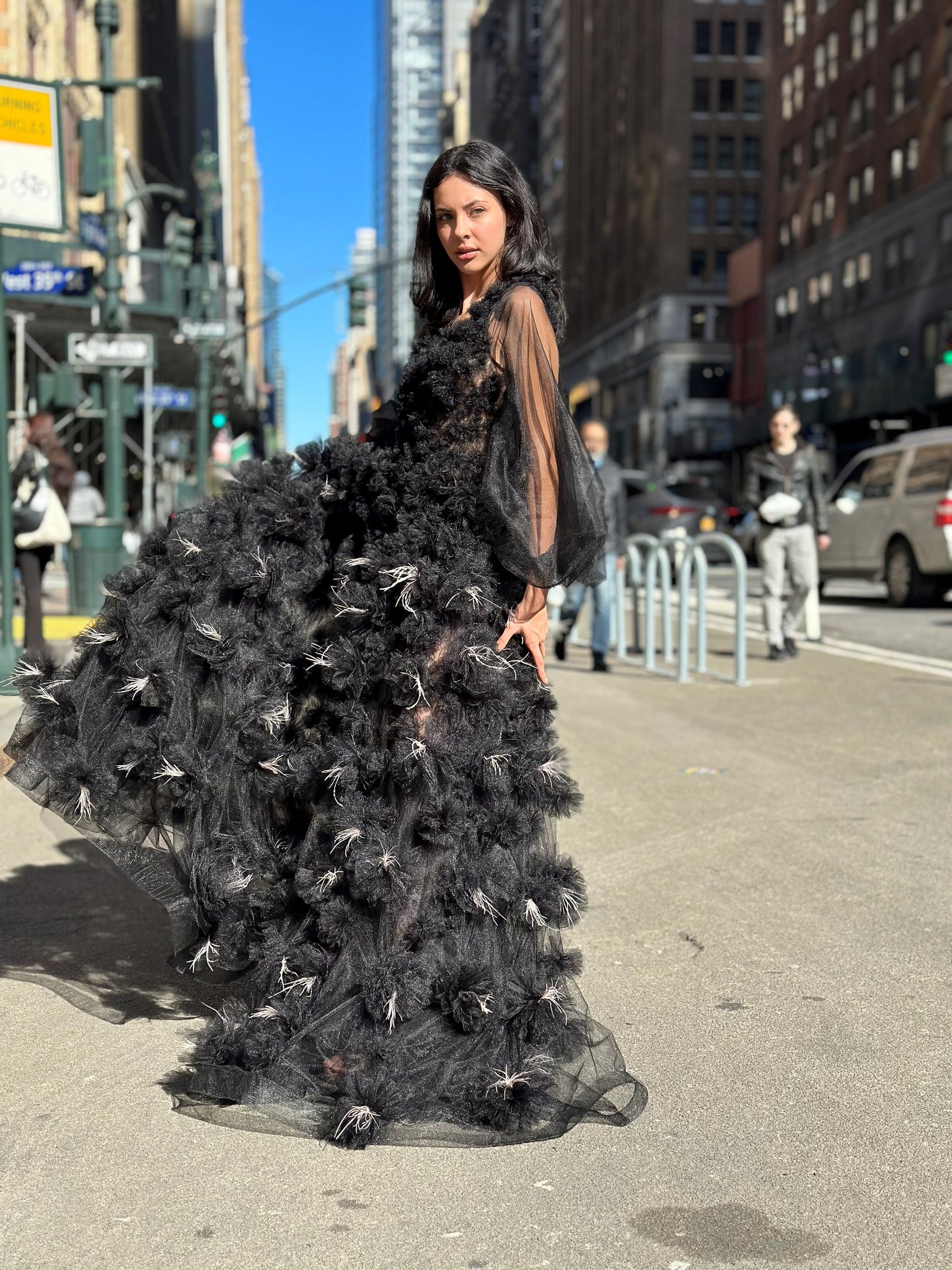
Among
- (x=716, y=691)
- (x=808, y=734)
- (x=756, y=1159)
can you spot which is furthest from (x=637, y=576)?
(x=756, y=1159)

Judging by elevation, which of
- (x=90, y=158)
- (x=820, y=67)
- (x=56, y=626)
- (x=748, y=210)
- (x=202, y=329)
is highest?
(x=748, y=210)

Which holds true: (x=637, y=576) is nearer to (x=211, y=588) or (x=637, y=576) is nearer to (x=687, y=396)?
(x=211, y=588)

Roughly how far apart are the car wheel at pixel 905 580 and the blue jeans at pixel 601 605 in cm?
673

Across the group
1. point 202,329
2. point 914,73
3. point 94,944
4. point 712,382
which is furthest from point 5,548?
point 712,382

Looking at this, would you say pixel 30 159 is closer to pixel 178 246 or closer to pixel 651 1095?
pixel 651 1095

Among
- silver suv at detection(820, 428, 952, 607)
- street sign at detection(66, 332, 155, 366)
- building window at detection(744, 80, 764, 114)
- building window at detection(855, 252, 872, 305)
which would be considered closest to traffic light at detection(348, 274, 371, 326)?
street sign at detection(66, 332, 155, 366)

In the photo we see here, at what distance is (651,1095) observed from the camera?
131 inches

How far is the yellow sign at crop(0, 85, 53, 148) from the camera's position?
31.2 feet

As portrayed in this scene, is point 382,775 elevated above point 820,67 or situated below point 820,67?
→ below

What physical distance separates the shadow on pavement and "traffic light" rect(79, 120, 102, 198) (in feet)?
46.3

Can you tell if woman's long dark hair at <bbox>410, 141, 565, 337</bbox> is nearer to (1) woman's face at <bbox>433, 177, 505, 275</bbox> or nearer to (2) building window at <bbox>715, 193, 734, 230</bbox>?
(1) woman's face at <bbox>433, 177, 505, 275</bbox>

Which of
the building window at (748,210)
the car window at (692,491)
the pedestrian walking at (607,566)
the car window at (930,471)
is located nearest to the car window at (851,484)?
the car window at (930,471)

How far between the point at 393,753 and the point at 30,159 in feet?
24.9

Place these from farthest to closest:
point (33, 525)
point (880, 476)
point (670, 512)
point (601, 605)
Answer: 1. point (670, 512)
2. point (880, 476)
3. point (601, 605)
4. point (33, 525)
